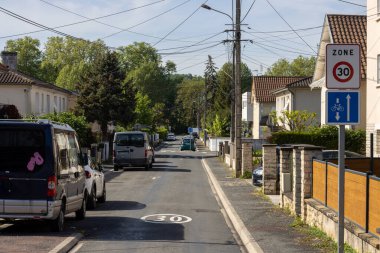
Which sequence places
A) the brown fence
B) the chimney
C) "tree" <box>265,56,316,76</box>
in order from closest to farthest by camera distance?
the brown fence → the chimney → "tree" <box>265,56,316,76</box>

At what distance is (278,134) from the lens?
37.2 m

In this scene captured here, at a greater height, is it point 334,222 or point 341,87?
point 341,87

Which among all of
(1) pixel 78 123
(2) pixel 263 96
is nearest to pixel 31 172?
(1) pixel 78 123

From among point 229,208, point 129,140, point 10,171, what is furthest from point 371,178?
point 129,140

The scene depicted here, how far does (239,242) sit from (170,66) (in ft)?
419

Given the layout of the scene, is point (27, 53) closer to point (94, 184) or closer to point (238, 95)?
point (238, 95)

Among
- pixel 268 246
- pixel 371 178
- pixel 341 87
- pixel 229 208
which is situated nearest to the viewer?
pixel 341 87

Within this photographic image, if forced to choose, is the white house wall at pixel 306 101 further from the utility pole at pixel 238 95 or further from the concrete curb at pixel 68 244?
the concrete curb at pixel 68 244

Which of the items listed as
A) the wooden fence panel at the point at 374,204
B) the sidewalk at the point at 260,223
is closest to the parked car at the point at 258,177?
the sidewalk at the point at 260,223

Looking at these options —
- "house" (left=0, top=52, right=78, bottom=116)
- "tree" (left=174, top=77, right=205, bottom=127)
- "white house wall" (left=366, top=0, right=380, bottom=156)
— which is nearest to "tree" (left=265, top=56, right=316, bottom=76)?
"tree" (left=174, top=77, right=205, bottom=127)

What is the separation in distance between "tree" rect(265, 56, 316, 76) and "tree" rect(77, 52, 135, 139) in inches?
2784

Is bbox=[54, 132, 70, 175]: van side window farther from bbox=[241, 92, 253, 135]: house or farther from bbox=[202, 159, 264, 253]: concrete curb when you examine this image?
bbox=[241, 92, 253, 135]: house

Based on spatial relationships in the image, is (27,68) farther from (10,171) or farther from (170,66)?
(10,171)

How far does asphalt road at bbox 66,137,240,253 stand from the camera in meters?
12.5
